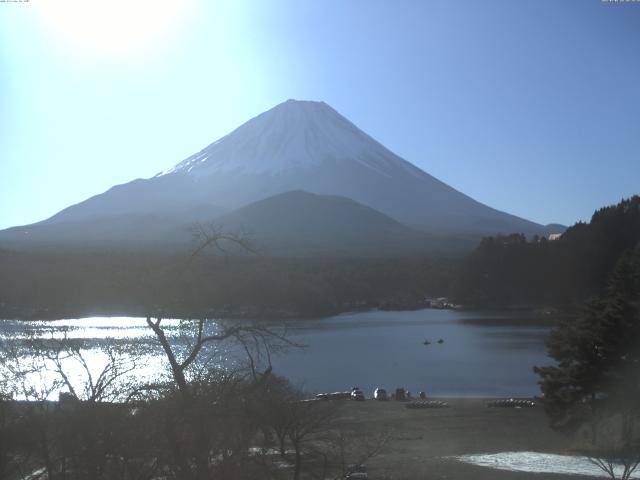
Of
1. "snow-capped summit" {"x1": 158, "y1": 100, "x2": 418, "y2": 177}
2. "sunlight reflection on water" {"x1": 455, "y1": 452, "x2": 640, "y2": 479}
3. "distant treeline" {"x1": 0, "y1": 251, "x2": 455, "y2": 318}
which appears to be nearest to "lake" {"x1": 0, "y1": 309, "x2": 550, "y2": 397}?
"distant treeline" {"x1": 0, "y1": 251, "x2": 455, "y2": 318}

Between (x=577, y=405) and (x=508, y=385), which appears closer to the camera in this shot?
(x=577, y=405)

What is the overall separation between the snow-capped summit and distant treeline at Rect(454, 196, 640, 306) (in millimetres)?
48772

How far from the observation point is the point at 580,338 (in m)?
10.7

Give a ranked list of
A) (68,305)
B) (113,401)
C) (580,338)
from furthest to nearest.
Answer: (580,338)
(68,305)
(113,401)

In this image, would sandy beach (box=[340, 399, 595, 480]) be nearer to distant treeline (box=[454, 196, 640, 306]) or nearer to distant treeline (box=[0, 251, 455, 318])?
distant treeline (box=[0, 251, 455, 318])

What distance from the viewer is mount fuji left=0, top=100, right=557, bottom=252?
230ft

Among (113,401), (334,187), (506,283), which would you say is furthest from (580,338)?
(334,187)

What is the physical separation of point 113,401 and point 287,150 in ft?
313

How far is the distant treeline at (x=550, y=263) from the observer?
42312mm

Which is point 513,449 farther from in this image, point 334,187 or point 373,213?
point 334,187

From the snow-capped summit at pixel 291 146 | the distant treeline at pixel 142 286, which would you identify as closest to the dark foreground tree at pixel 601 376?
the distant treeline at pixel 142 286

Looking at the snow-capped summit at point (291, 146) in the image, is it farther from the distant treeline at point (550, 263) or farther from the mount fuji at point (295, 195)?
the distant treeline at point (550, 263)

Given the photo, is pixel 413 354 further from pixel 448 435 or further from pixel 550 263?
pixel 550 263

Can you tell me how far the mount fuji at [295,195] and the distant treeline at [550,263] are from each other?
710 inches
